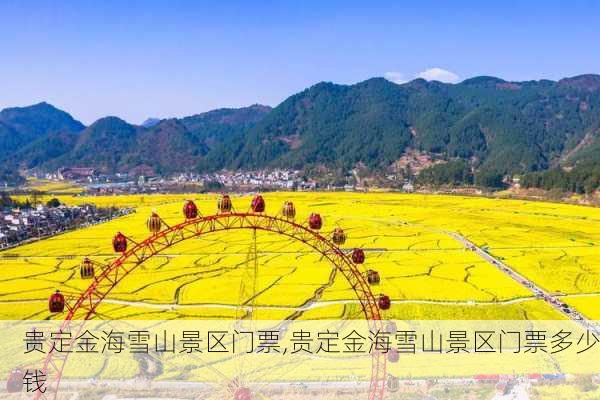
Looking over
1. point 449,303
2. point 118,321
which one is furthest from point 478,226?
point 118,321

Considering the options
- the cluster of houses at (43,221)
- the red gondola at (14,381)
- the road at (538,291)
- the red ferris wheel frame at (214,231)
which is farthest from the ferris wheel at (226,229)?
the cluster of houses at (43,221)

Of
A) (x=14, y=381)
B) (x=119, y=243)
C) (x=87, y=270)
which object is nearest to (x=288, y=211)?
(x=119, y=243)

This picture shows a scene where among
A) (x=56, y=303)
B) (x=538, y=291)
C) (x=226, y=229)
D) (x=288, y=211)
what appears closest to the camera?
(x=56, y=303)

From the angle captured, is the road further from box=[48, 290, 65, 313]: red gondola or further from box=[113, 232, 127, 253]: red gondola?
box=[48, 290, 65, 313]: red gondola

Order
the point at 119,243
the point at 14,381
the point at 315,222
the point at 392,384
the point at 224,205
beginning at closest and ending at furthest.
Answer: the point at 119,243, the point at 224,205, the point at 14,381, the point at 315,222, the point at 392,384

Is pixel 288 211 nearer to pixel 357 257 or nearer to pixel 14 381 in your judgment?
pixel 357 257

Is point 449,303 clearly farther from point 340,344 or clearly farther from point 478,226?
point 478,226

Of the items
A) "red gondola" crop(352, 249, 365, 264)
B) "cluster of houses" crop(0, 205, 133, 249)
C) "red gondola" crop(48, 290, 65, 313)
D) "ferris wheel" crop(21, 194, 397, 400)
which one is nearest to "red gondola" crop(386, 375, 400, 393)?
"ferris wheel" crop(21, 194, 397, 400)
